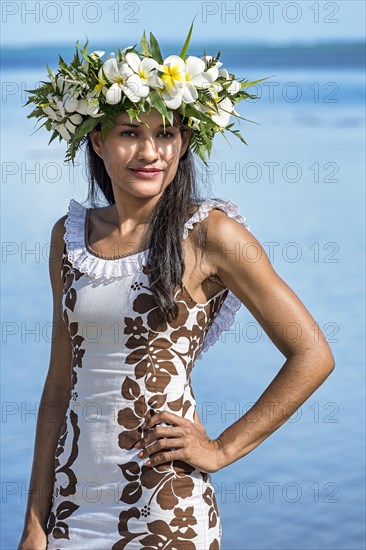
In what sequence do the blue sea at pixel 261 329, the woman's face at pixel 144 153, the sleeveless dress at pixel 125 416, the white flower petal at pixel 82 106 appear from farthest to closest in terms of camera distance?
the blue sea at pixel 261 329 → the white flower petal at pixel 82 106 → the woman's face at pixel 144 153 → the sleeveless dress at pixel 125 416

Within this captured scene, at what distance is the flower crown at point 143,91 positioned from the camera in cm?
271

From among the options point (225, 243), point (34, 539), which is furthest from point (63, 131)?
point (34, 539)

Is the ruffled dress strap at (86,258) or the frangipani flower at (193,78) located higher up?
the frangipani flower at (193,78)

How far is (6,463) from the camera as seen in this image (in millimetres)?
5379

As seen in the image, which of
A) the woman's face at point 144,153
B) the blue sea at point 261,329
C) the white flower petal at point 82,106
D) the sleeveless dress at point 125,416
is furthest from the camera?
the blue sea at point 261,329

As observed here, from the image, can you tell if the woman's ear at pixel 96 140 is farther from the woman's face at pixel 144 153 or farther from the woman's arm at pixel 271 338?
the woman's arm at pixel 271 338

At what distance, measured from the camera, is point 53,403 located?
2.84 meters

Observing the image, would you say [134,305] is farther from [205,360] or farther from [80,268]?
[205,360]

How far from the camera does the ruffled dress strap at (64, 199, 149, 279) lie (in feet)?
8.85

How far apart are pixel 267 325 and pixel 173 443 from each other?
0.29 m

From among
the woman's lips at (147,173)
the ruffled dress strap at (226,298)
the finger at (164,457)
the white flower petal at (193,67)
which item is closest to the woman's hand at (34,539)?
the finger at (164,457)

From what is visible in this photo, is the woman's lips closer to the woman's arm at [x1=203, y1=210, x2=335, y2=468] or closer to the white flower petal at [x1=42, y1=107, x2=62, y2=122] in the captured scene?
the woman's arm at [x1=203, y1=210, x2=335, y2=468]

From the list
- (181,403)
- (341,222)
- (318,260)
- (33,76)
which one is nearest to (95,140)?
(181,403)

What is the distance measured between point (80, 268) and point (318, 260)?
5758mm
